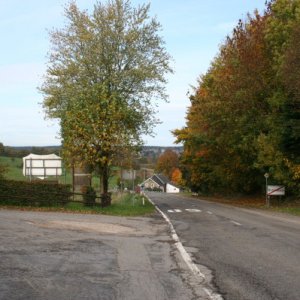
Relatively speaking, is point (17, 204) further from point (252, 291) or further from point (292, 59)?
point (252, 291)

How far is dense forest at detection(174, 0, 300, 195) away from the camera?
3356 centimetres

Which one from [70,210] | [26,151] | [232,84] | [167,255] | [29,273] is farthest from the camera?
[26,151]

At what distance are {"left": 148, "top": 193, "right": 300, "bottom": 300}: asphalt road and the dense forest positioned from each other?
13.4m

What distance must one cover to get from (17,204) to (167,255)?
60.1 feet

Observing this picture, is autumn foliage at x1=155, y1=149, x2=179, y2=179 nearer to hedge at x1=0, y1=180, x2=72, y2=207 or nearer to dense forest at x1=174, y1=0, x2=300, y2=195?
dense forest at x1=174, y1=0, x2=300, y2=195

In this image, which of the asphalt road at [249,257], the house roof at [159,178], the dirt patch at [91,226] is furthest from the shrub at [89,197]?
the house roof at [159,178]

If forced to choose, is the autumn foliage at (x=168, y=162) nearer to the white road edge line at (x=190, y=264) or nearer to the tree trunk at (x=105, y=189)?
the tree trunk at (x=105, y=189)

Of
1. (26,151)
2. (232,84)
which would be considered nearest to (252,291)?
(232,84)

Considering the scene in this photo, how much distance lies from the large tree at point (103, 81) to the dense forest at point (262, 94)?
220 inches

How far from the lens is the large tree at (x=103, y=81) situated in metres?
32.1

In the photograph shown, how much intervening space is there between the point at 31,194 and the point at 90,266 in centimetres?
1947

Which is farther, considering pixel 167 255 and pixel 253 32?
pixel 253 32

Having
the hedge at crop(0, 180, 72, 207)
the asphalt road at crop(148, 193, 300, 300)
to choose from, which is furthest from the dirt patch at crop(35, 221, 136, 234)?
the hedge at crop(0, 180, 72, 207)

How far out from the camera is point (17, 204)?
29.5 meters
